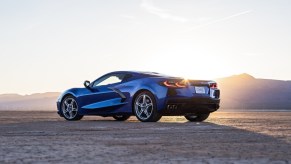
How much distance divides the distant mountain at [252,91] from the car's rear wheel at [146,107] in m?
108

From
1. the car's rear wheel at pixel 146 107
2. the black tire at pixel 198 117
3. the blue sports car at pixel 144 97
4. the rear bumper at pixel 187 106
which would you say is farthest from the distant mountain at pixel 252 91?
the car's rear wheel at pixel 146 107

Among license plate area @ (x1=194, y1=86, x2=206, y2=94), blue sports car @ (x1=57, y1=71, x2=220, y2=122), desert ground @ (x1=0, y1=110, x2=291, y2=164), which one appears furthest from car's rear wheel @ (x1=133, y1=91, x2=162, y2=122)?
desert ground @ (x1=0, y1=110, x2=291, y2=164)

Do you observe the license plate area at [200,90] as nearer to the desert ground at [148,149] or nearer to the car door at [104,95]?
the car door at [104,95]

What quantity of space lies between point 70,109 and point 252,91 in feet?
422

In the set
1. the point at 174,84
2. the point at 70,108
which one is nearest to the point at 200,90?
the point at 174,84

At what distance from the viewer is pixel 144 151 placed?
245 inches

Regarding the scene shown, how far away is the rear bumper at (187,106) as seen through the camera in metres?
12.9

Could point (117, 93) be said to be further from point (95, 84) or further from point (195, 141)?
A: point (195, 141)

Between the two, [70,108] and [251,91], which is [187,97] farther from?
[251,91]

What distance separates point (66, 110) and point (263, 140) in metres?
8.05

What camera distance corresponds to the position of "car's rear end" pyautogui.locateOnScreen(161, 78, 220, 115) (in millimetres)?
12867

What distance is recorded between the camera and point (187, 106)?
1310cm

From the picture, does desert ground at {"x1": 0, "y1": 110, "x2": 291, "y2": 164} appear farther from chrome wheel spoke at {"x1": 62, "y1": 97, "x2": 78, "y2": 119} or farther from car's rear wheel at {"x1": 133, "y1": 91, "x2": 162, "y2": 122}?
chrome wheel spoke at {"x1": 62, "y1": 97, "x2": 78, "y2": 119}

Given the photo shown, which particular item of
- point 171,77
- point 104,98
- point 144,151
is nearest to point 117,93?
point 104,98
